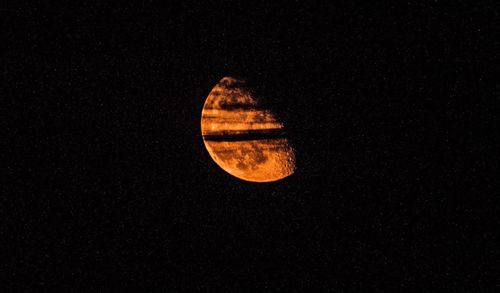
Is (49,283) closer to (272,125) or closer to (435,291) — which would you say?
(272,125)

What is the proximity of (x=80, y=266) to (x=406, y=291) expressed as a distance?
8.91 feet

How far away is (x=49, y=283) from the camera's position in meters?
2.32

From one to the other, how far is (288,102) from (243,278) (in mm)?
1669

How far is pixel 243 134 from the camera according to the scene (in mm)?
1513

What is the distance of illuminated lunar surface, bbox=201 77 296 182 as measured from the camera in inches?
60.1

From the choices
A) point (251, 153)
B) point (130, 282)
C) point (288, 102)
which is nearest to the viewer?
point (251, 153)

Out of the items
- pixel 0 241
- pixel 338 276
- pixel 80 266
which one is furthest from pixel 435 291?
pixel 0 241

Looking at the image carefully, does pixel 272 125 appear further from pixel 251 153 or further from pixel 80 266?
pixel 80 266

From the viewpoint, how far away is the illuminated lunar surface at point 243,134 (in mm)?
1525

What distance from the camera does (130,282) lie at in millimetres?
2389

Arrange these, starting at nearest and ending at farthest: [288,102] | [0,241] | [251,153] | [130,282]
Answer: [251,153] → [288,102] → [0,241] → [130,282]

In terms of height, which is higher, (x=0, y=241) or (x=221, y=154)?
(x=221, y=154)

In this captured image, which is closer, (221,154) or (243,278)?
(221,154)

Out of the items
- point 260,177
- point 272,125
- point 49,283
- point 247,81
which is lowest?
point 49,283
